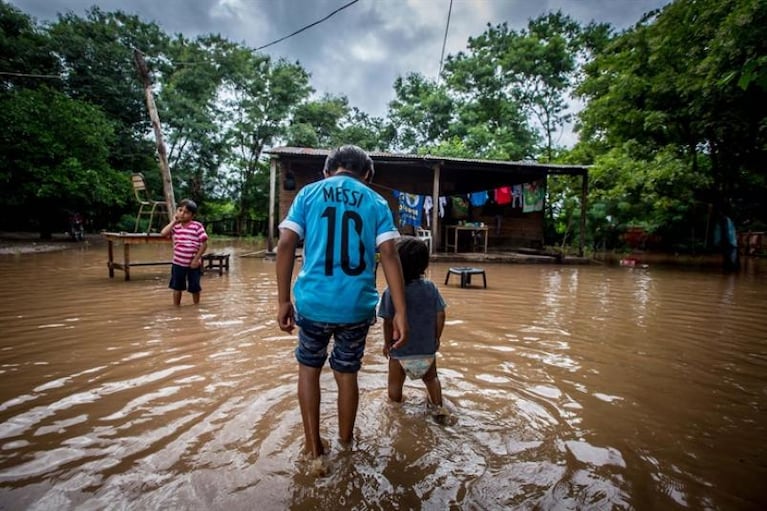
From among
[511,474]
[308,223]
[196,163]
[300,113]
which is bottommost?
[511,474]

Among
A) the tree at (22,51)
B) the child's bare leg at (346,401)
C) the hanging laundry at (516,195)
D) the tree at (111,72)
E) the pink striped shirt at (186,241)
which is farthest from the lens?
the tree at (111,72)

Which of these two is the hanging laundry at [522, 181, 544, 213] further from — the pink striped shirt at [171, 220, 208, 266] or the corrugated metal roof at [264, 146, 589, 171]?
the pink striped shirt at [171, 220, 208, 266]

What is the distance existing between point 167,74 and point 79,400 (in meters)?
29.9

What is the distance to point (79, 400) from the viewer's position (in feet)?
8.54

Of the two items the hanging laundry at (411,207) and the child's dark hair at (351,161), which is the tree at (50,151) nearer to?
the hanging laundry at (411,207)

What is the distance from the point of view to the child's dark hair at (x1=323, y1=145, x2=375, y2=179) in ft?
7.18

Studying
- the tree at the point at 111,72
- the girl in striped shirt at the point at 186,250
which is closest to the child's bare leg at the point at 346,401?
the girl in striped shirt at the point at 186,250

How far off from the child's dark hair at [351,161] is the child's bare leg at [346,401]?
115cm

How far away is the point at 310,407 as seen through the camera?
79.1 inches

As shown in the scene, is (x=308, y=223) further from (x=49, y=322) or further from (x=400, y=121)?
(x=400, y=121)

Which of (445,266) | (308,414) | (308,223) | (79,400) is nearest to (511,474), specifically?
(308,414)

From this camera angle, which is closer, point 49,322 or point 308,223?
point 308,223

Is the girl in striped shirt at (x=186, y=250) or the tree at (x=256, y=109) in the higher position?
the tree at (x=256, y=109)

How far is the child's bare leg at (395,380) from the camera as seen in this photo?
259cm
